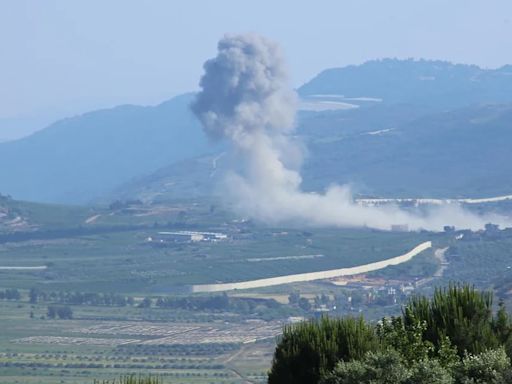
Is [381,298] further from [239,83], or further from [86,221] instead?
[86,221]

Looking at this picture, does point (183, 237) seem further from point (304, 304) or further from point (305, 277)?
point (304, 304)

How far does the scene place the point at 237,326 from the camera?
118m

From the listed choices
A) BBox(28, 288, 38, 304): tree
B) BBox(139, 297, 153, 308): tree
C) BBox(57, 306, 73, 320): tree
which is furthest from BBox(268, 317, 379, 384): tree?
BBox(28, 288, 38, 304): tree

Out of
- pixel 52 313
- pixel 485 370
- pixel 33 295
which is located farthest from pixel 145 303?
pixel 485 370

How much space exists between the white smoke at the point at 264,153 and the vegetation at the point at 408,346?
12865 centimetres

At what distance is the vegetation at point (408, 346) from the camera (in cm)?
2502

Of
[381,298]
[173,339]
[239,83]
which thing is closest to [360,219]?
[239,83]

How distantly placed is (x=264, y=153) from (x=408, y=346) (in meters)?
145

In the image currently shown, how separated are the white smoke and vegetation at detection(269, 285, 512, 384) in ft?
422

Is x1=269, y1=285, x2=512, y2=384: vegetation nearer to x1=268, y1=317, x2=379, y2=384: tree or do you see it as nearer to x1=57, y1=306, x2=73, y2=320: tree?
x1=268, y1=317, x2=379, y2=384: tree

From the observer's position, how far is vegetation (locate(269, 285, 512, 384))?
25.0m

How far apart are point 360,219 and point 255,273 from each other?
119 ft

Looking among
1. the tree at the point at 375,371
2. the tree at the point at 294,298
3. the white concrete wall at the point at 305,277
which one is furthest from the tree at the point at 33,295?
the tree at the point at 375,371

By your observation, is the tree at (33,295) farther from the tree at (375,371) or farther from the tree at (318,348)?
the tree at (375,371)
